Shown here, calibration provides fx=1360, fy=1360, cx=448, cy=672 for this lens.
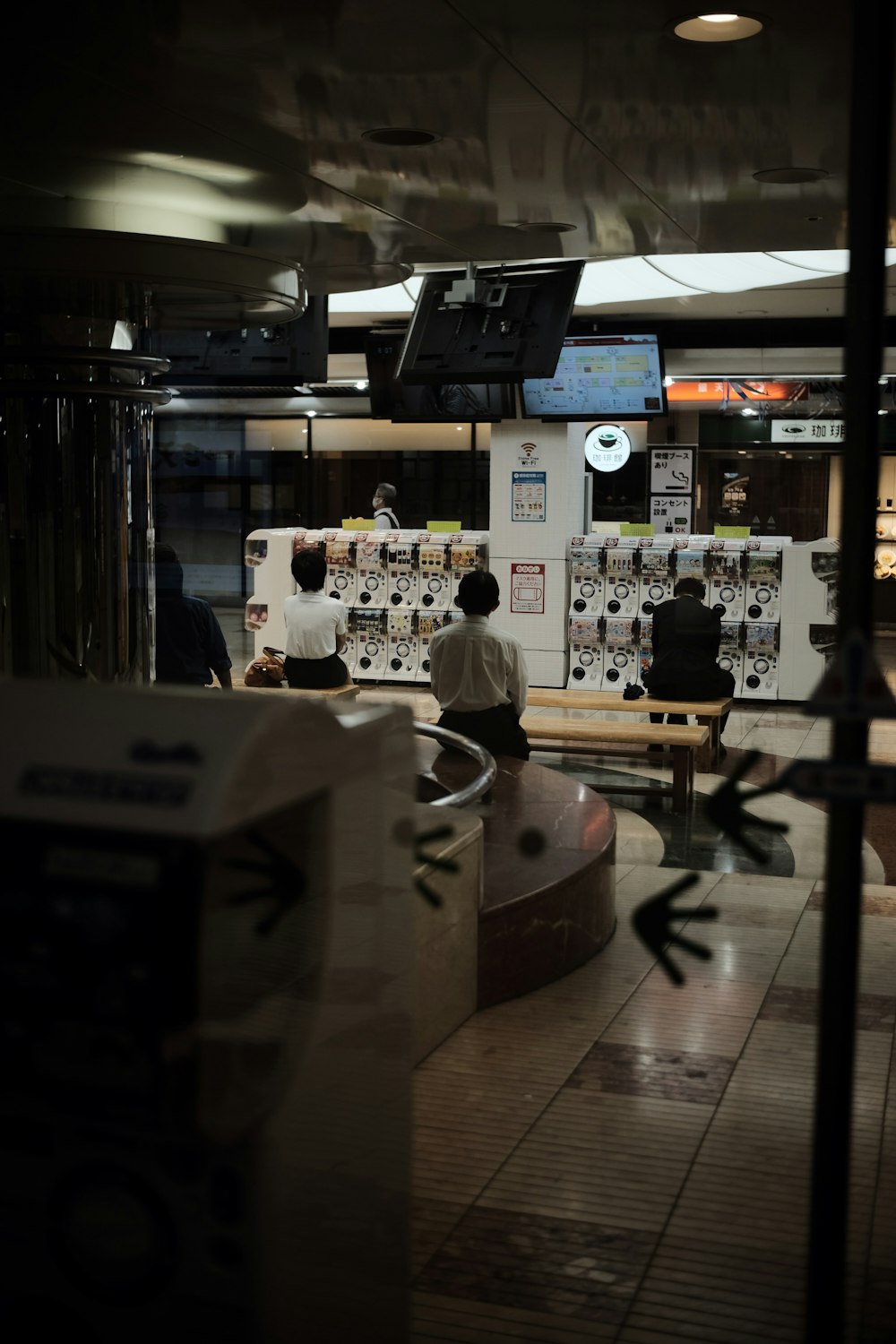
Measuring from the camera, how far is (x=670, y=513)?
46.7ft

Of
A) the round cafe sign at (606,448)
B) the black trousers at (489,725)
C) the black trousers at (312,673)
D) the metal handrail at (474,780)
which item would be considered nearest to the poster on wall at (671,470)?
the round cafe sign at (606,448)

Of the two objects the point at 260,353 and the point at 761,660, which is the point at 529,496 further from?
the point at 260,353

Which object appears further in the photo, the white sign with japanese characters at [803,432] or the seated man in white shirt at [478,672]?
the white sign with japanese characters at [803,432]

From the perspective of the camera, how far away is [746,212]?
17.3ft

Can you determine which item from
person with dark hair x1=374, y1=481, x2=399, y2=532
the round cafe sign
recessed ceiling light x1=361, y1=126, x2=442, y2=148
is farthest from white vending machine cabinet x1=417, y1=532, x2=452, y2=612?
recessed ceiling light x1=361, y1=126, x2=442, y2=148

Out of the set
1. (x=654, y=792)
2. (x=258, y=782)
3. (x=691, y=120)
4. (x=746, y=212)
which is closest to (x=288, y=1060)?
(x=258, y=782)

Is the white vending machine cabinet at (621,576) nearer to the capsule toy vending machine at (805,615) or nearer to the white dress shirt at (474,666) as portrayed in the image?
the capsule toy vending machine at (805,615)

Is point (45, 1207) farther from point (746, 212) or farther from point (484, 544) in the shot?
point (484, 544)

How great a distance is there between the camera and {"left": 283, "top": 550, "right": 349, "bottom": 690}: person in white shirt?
7984 mm

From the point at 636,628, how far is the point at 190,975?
973 centimetres

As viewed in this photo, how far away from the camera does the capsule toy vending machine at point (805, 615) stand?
34.3 feet

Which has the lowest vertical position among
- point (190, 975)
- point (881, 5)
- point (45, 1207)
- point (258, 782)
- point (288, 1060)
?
point (45, 1207)

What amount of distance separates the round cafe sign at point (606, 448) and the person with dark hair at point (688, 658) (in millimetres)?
5485

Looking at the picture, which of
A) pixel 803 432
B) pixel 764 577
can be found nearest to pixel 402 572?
pixel 764 577
